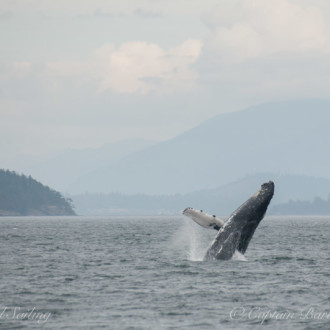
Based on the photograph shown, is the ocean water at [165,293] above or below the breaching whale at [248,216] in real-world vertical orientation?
below

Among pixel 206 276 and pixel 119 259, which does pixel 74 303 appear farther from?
pixel 119 259

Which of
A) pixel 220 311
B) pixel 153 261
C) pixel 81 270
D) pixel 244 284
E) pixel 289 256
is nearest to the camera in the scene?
pixel 220 311

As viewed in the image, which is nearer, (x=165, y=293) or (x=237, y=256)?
(x=165, y=293)

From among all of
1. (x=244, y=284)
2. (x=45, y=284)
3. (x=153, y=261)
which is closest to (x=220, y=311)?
(x=244, y=284)

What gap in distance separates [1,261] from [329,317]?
66.5 feet

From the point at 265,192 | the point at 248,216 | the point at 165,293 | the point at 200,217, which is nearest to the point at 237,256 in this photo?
the point at 248,216

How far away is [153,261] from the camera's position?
38.1 meters

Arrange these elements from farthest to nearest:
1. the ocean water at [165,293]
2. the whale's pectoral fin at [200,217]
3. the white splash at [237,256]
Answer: the white splash at [237,256] < the whale's pectoral fin at [200,217] < the ocean water at [165,293]

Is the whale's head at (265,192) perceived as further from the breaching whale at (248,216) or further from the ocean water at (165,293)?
the ocean water at (165,293)

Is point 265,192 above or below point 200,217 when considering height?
above

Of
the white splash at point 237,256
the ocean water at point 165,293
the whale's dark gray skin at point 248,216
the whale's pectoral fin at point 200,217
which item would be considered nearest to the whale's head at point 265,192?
the whale's dark gray skin at point 248,216

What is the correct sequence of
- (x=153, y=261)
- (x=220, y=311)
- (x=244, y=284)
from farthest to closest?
(x=153, y=261) < (x=244, y=284) < (x=220, y=311)

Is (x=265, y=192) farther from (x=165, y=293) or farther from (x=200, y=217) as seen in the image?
(x=165, y=293)

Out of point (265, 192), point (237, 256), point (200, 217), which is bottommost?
point (237, 256)
